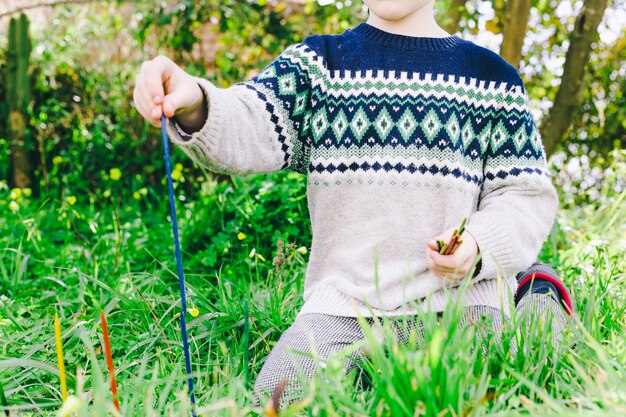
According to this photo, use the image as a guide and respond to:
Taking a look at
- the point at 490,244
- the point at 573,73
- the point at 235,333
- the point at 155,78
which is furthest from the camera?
the point at 573,73

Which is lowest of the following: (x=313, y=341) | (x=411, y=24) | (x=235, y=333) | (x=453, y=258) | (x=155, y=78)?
(x=235, y=333)

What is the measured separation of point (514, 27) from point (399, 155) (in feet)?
7.74

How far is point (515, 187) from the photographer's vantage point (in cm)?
172

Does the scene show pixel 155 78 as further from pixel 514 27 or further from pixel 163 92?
pixel 514 27

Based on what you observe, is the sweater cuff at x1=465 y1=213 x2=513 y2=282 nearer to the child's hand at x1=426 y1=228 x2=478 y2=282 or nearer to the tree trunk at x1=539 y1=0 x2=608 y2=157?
the child's hand at x1=426 y1=228 x2=478 y2=282

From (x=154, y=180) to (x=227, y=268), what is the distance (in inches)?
71.1

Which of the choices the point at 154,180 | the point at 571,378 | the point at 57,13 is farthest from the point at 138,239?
the point at 57,13

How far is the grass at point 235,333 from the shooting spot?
117cm

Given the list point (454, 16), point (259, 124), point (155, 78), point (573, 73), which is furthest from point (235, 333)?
point (573, 73)

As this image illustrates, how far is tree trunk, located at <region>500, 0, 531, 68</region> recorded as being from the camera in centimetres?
369

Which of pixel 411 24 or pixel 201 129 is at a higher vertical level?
pixel 411 24

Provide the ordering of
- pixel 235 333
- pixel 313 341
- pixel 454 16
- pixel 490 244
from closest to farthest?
1. pixel 313 341
2. pixel 490 244
3. pixel 235 333
4. pixel 454 16

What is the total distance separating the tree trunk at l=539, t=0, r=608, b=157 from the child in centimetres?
249

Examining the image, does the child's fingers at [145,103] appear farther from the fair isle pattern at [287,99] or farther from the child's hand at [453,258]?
the child's hand at [453,258]
